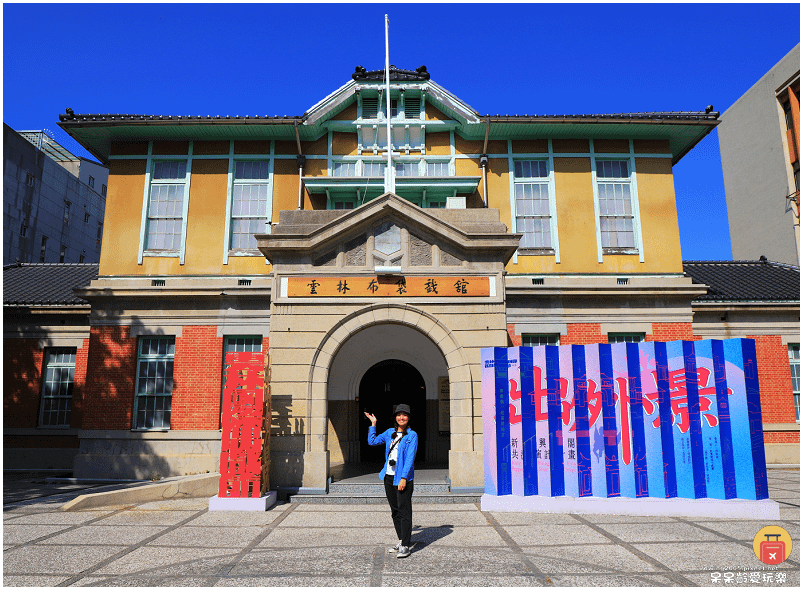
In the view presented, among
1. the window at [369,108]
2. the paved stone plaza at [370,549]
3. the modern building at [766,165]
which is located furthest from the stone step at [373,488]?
the modern building at [766,165]

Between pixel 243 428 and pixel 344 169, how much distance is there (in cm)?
891

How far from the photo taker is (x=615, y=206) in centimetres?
1566

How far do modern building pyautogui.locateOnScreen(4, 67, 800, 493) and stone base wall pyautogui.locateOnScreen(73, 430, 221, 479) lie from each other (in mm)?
52

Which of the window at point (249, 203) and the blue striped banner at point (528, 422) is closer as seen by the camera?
the blue striped banner at point (528, 422)

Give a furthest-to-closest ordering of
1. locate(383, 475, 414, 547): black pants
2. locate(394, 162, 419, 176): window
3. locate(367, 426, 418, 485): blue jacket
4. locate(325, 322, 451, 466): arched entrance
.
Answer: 1. locate(394, 162, 419, 176): window
2. locate(325, 322, 451, 466): arched entrance
3. locate(367, 426, 418, 485): blue jacket
4. locate(383, 475, 414, 547): black pants

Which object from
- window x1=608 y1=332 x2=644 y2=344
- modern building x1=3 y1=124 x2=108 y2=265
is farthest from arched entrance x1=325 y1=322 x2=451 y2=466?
modern building x1=3 y1=124 x2=108 y2=265

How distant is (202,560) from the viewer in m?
6.67

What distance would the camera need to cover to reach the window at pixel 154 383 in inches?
579

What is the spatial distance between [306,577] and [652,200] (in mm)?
14407

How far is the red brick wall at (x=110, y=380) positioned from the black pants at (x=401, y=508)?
10.6 m

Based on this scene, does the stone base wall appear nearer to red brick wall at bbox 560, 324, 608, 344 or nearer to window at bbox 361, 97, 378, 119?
red brick wall at bbox 560, 324, 608, 344

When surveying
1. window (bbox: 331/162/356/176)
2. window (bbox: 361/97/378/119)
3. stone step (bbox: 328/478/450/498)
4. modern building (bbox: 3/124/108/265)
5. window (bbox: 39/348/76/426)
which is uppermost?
modern building (bbox: 3/124/108/265)

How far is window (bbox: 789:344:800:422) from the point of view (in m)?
16.2

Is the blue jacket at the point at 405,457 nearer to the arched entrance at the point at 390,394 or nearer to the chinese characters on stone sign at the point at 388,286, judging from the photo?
the chinese characters on stone sign at the point at 388,286
